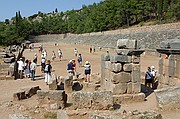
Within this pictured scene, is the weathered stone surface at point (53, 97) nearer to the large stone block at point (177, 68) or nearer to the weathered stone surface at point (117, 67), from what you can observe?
the weathered stone surface at point (117, 67)

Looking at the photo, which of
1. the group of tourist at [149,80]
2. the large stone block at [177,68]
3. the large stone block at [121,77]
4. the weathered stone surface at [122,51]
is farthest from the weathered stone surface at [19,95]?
the large stone block at [177,68]

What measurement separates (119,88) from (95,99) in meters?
2.22

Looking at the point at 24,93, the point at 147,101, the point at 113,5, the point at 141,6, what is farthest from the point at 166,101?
the point at 113,5

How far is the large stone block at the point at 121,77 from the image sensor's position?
509 inches

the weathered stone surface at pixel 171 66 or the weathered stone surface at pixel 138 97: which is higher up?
the weathered stone surface at pixel 171 66

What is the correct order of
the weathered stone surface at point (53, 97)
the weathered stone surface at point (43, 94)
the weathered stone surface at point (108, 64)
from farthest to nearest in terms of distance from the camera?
1. the weathered stone surface at point (108, 64)
2. the weathered stone surface at point (43, 94)
3. the weathered stone surface at point (53, 97)

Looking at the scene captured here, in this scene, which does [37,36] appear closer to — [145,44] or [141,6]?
[141,6]

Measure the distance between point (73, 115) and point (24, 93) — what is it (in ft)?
15.9

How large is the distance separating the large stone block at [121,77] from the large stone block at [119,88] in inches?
5.9

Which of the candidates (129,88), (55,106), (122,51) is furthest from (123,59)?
(55,106)

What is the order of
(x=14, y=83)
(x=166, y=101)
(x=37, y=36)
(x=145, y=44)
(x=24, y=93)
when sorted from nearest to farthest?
1. (x=166, y=101)
2. (x=24, y=93)
3. (x=14, y=83)
4. (x=145, y=44)
5. (x=37, y=36)

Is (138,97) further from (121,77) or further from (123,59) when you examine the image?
(123,59)

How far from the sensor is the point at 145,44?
42469 mm

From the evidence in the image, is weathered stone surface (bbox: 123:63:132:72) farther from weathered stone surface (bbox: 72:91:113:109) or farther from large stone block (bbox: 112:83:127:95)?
weathered stone surface (bbox: 72:91:113:109)
